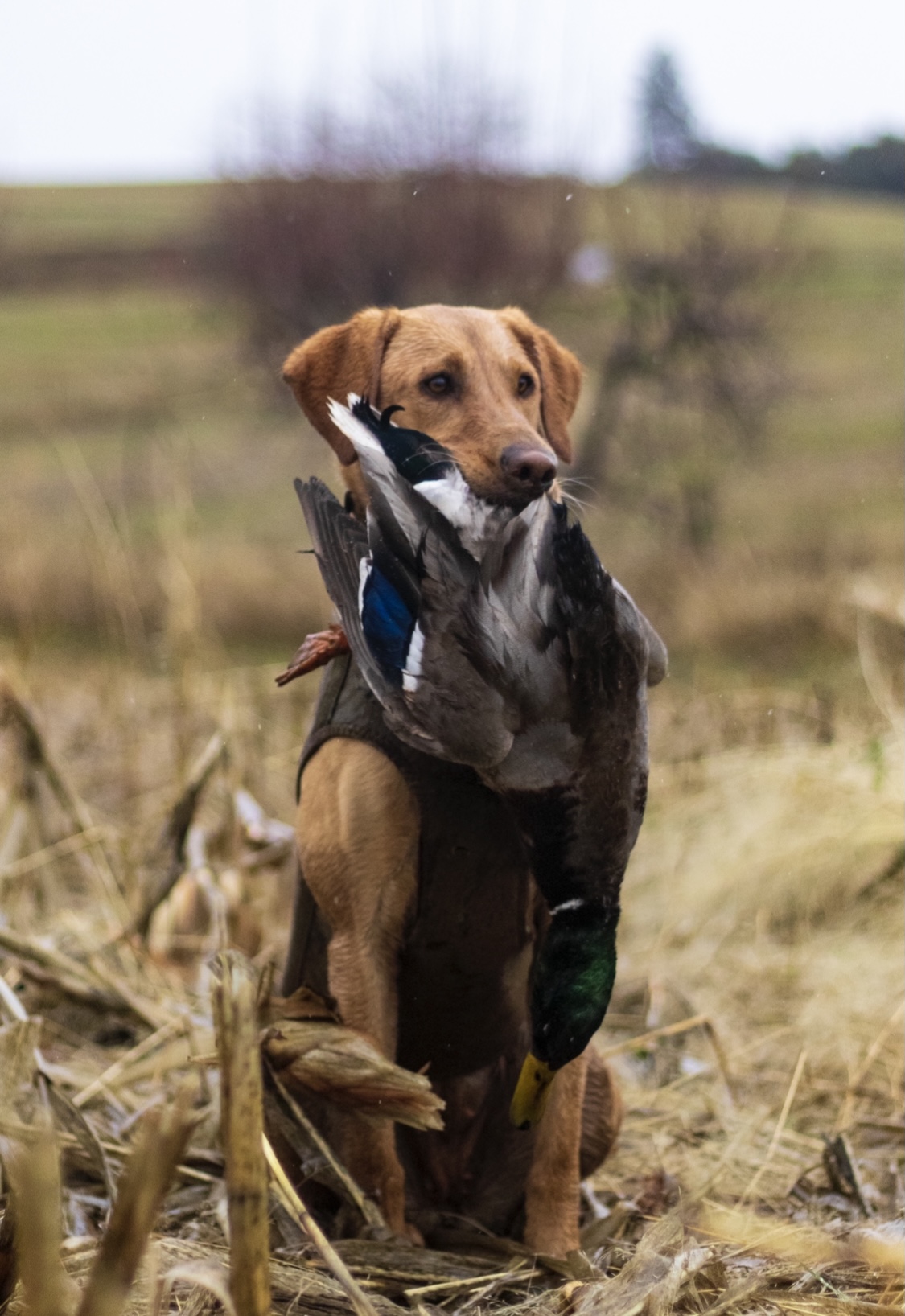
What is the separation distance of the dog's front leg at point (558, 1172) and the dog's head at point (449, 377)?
48.7 inches

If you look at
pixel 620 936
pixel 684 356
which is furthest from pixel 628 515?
pixel 620 936

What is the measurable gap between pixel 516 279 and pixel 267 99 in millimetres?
1966

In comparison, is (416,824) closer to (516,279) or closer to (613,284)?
(516,279)

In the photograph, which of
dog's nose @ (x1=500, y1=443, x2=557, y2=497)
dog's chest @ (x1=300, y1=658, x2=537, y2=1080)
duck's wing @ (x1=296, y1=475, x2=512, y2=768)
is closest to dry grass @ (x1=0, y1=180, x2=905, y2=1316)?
dog's chest @ (x1=300, y1=658, x2=537, y2=1080)

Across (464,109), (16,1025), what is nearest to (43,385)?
(464,109)

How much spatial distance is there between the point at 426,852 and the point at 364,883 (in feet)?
0.44

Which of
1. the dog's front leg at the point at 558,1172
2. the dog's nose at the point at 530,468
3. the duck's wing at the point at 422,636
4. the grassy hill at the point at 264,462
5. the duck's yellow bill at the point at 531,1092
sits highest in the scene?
the dog's nose at the point at 530,468

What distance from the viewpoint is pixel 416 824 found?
8.52 feet

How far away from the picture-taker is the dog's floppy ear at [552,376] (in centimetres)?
275

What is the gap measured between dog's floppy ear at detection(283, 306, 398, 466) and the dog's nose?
0.45m

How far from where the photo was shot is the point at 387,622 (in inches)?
88.2

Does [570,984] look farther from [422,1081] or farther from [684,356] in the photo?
[684,356]

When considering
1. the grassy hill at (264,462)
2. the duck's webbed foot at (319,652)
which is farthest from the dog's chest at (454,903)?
the grassy hill at (264,462)

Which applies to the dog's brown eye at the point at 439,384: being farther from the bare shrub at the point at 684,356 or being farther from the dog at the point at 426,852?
the bare shrub at the point at 684,356
